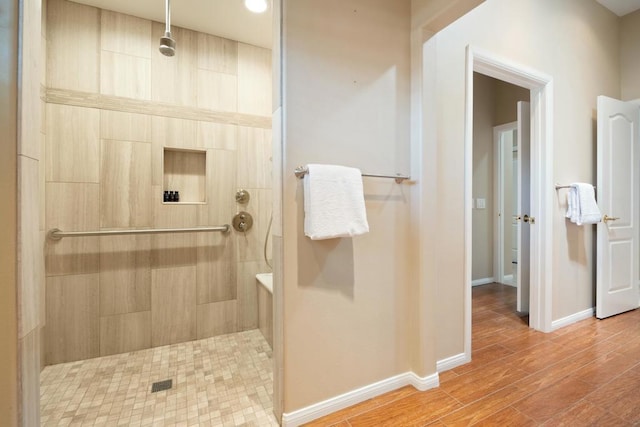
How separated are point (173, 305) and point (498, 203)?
4.18 m

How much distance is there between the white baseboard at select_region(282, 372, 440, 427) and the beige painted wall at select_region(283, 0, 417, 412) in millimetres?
35

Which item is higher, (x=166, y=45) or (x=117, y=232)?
(x=166, y=45)

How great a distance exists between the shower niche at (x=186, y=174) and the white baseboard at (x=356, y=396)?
1.76m

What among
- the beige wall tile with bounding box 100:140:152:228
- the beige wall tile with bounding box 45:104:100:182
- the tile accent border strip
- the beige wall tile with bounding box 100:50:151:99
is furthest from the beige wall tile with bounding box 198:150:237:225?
the beige wall tile with bounding box 45:104:100:182

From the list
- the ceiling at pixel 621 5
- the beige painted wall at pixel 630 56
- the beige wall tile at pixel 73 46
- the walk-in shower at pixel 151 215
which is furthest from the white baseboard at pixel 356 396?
the ceiling at pixel 621 5

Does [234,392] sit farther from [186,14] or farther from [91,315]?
[186,14]

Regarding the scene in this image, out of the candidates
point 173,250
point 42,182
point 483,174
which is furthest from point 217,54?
point 483,174

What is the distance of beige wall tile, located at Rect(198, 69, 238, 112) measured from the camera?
2.34 metres

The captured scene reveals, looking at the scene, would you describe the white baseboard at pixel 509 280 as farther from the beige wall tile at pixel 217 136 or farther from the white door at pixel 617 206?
the beige wall tile at pixel 217 136

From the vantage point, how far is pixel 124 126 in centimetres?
210

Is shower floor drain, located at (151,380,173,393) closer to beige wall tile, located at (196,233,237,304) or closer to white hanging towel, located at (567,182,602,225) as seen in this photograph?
beige wall tile, located at (196,233,237,304)

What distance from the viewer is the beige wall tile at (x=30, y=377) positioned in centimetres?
90

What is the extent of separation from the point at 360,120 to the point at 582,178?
2583mm

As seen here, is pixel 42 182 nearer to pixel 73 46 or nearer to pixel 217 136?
pixel 73 46
